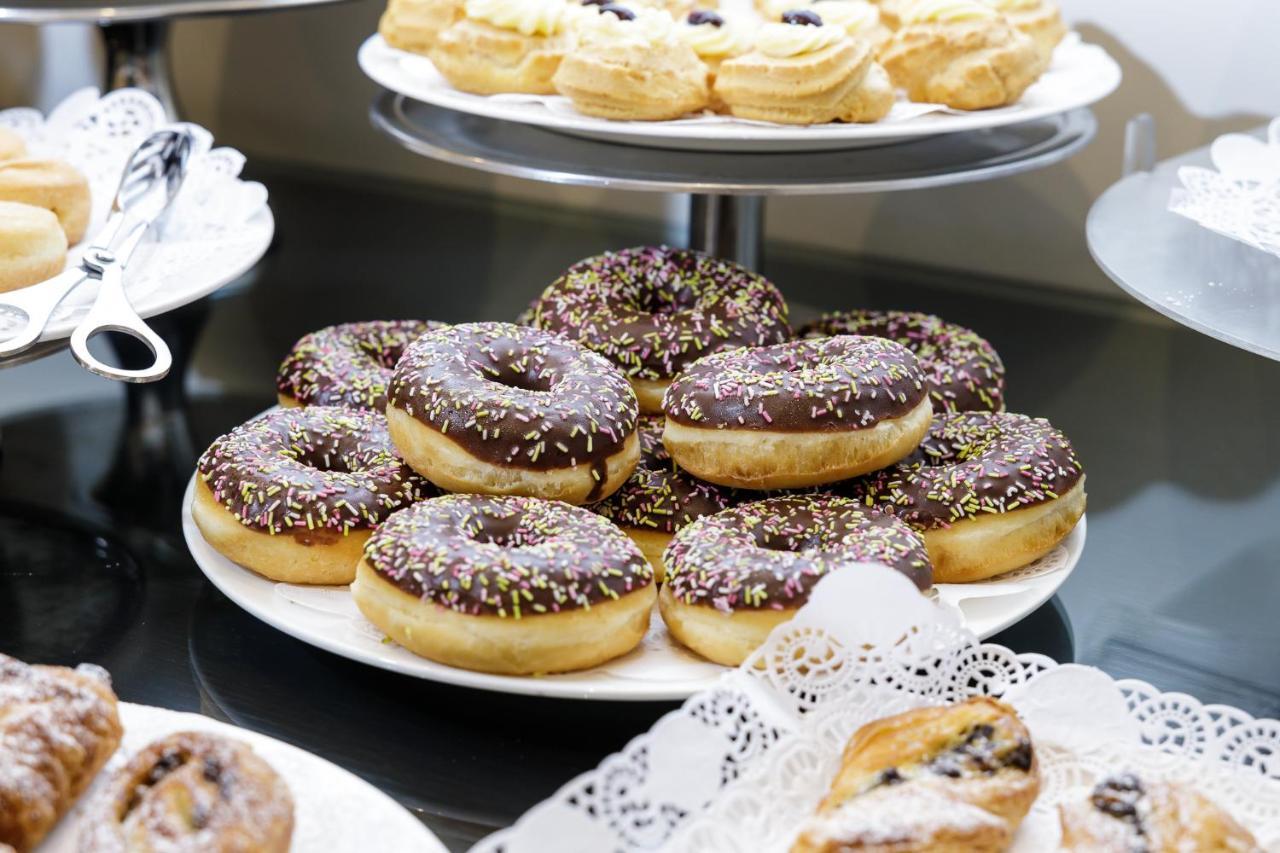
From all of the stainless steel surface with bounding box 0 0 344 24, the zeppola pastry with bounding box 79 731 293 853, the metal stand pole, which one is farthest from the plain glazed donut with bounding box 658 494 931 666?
the stainless steel surface with bounding box 0 0 344 24

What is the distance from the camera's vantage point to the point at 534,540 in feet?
3.39

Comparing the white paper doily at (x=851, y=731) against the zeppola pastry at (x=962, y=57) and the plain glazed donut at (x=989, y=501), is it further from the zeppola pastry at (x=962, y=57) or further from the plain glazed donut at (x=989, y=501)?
the zeppola pastry at (x=962, y=57)

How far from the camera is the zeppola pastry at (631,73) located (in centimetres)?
142

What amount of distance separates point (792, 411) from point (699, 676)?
0.79 ft

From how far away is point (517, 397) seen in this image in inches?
43.6

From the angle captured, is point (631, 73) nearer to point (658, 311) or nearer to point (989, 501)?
point (658, 311)

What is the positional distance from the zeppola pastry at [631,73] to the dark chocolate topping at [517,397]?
34 cm

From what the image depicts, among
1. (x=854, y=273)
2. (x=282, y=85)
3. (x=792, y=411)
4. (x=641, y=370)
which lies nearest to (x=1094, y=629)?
(x=792, y=411)

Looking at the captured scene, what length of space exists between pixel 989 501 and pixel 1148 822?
0.39 meters

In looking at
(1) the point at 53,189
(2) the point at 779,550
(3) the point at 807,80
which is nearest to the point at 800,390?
(2) the point at 779,550

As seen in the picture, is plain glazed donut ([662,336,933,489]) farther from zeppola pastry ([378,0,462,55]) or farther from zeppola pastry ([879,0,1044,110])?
zeppola pastry ([378,0,462,55])

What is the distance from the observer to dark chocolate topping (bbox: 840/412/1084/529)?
112 cm

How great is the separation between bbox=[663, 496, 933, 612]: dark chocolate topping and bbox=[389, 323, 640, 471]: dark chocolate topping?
11cm

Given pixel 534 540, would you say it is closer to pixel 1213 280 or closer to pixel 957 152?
pixel 1213 280
